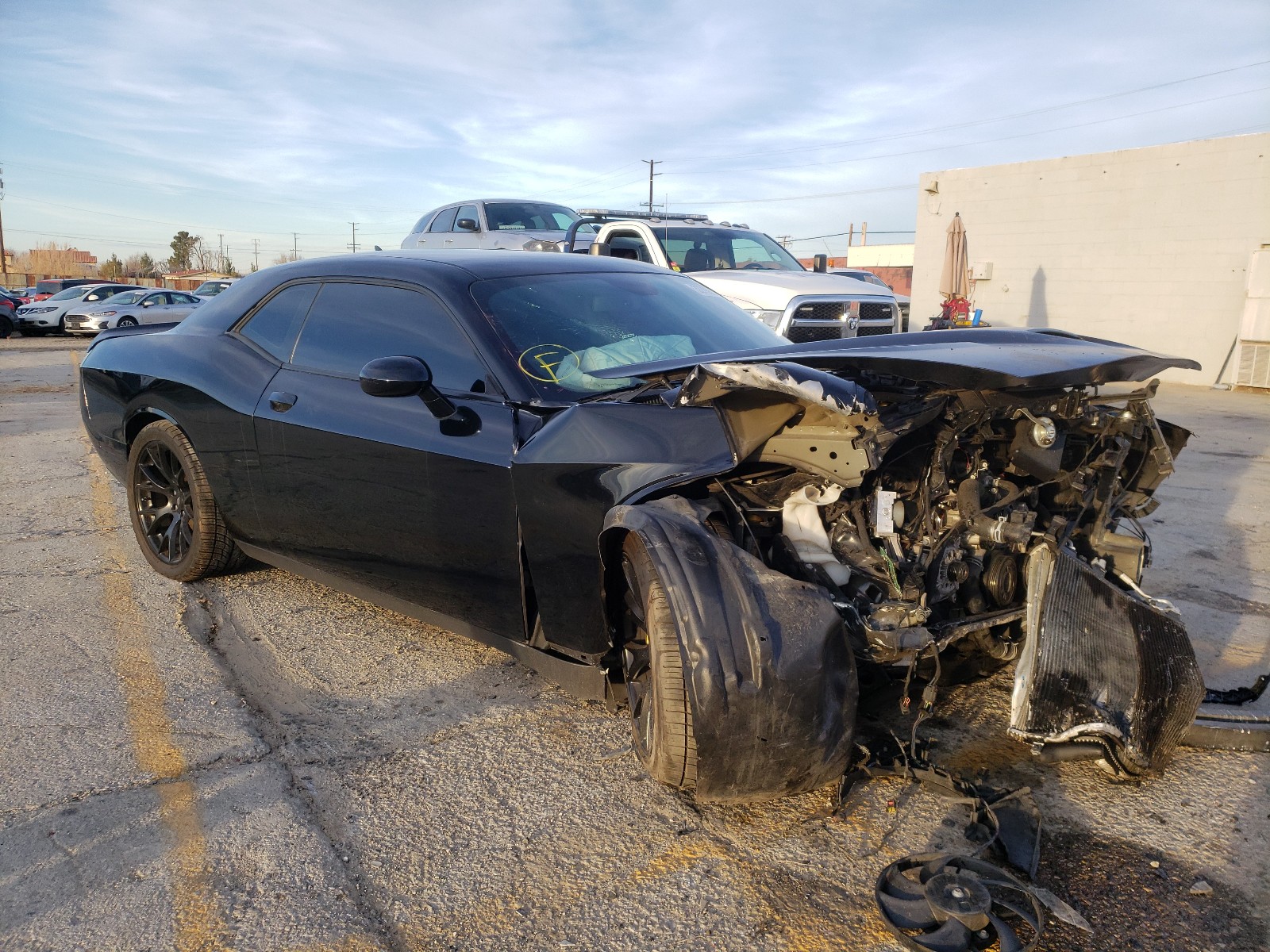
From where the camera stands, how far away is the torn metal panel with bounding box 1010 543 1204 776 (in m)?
2.55

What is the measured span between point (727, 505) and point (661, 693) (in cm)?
59

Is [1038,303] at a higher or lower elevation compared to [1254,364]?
higher

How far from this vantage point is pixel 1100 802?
2.70 metres

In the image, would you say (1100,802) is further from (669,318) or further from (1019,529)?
(669,318)

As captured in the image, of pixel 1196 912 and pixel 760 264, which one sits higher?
pixel 760 264

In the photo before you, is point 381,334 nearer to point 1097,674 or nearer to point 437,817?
point 437,817

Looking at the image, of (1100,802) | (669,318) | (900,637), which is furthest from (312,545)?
(1100,802)

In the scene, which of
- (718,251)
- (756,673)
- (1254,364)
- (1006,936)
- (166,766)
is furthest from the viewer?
(1254,364)

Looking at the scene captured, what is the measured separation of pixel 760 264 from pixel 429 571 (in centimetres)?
766

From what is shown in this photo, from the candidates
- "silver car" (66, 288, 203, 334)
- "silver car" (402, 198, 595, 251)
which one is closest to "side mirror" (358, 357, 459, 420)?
"silver car" (402, 198, 595, 251)

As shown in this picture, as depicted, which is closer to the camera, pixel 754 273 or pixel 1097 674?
pixel 1097 674

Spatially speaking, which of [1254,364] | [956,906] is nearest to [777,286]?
[956,906]

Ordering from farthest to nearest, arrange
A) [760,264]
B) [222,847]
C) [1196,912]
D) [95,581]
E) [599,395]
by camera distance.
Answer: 1. [760,264]
2. [95,581]
3. [599,395]
4. [222,847]
5. [1196,912]

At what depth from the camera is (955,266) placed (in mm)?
15680
